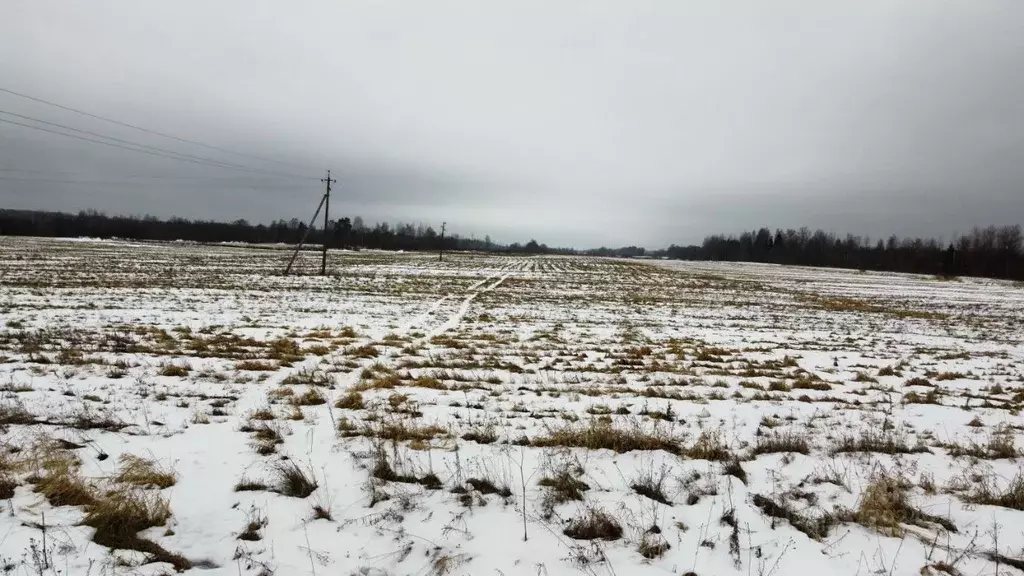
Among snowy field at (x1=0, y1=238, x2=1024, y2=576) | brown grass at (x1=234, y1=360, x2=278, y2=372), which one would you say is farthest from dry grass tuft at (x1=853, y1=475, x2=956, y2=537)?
brown grass at (x1=234, y1=360, x2=278, y2=372)

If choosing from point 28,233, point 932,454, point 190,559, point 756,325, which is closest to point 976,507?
point 932,454

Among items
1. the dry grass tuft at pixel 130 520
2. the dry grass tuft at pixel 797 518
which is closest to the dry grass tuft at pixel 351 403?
the dry grass tuft at pixel 130 520

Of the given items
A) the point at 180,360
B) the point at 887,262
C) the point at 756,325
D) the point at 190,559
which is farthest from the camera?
the point at 887,262

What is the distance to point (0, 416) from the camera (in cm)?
629

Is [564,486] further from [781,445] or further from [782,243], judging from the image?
[782,243]

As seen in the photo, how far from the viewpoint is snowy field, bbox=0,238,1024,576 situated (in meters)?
4.09

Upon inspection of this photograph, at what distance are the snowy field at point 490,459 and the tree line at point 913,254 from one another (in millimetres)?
119531

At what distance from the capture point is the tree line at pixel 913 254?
101875 mm

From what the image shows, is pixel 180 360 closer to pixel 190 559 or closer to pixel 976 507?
pixel 190 559

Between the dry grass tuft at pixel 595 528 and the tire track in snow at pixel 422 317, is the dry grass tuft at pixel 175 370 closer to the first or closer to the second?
the tire track in snow at pixel 422 317

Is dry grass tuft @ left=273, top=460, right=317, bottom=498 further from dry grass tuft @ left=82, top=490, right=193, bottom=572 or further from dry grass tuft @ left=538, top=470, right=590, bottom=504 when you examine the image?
dry grass tuft @ left=538, top=470, right=590, bottom=504

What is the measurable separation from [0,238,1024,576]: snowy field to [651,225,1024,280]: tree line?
119531 millimetres

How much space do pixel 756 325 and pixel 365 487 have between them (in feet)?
63.0

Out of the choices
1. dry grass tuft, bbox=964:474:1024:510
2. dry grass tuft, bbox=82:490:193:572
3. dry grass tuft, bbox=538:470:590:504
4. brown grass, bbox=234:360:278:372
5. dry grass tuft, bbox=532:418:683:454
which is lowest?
dry grass tuft, bbox=82:490:193:572
